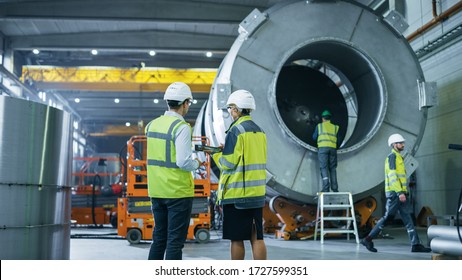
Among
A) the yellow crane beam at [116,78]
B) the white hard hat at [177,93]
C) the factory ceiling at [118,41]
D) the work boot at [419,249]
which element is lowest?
the work boot at [419,249]

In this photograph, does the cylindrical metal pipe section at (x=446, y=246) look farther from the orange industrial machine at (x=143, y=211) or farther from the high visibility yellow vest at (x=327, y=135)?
the orange industrial machine at (x=143, y=211)

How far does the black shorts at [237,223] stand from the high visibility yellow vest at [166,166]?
35cm

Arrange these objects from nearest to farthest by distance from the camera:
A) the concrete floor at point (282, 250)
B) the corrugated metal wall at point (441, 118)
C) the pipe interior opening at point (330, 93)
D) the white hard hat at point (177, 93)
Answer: the white hard hat at point (177, 93) < the concrete floor at point (282, 250) < the pipe interior opening at point (330, 93) < the corrugated metal wall at point (441, 118)

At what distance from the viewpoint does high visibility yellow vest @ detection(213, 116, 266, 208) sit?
337 cm

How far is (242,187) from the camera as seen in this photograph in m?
3.37

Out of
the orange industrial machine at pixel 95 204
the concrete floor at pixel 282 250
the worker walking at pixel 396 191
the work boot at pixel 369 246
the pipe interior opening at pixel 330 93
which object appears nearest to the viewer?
the concrete floor at pixel 282 250

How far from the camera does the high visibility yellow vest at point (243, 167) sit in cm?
337

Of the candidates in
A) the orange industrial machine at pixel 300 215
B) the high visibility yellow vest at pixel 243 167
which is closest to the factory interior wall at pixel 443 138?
the orange industrial machine at pixel 300 215

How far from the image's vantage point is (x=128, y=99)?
1856 cm

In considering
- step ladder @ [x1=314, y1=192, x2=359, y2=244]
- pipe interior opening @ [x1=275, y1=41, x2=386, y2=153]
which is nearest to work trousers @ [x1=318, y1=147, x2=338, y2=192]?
step ladder @ [x1=314, y1=192, x2=359, y2=244]

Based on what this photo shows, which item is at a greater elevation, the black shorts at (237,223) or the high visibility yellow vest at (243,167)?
the high visibility yellow vest at (243,167)
